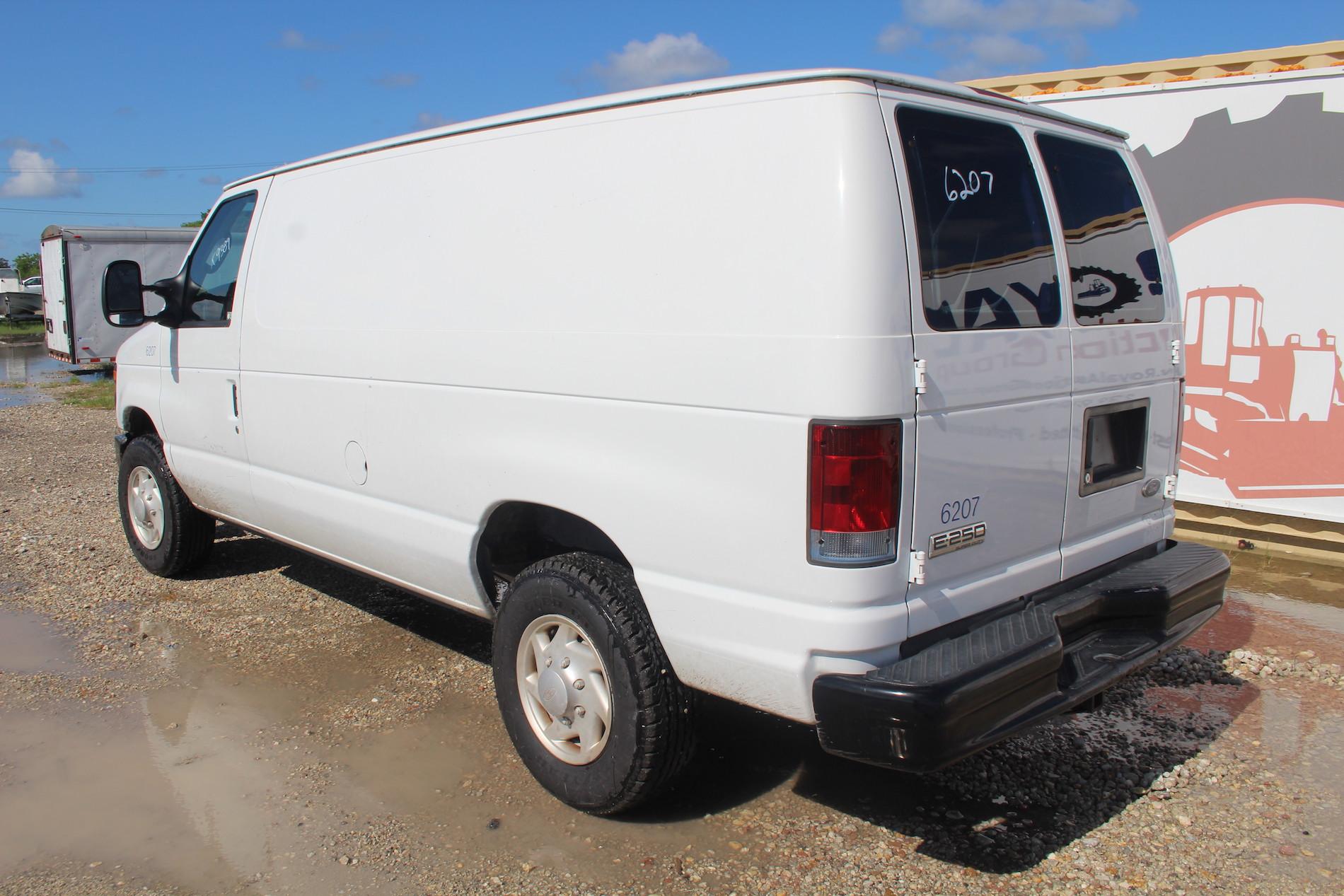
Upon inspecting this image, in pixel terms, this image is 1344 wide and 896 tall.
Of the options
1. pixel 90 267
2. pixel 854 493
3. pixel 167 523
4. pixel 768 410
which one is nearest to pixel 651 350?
pixel 768 410

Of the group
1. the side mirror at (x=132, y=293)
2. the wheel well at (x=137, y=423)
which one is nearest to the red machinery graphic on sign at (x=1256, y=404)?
the side mirror at (x=132, y=293)

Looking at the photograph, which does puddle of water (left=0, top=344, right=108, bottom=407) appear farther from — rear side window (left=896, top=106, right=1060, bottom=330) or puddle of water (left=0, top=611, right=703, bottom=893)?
rear side window (left=896, top=106, right=1060, bottom=330)

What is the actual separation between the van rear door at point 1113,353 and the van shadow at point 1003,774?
57 cm

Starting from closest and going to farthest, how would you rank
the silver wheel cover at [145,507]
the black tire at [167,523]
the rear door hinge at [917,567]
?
the rear door hinge at [917,567] < the black tire at [167,523] < the silver wheel cover at [145,507]

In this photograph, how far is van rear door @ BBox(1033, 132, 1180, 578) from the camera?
132 inches

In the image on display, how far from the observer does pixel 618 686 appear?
318cm

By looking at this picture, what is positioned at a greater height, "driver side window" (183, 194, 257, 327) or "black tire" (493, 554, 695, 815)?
"driver side window" (183, 194, 257, 327)

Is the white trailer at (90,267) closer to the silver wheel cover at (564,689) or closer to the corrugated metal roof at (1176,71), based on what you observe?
the corrugated metal roof at (1176,71)

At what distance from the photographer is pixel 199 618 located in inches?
217

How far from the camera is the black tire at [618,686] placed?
315 centimetres

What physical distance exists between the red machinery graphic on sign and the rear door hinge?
15.3 feet

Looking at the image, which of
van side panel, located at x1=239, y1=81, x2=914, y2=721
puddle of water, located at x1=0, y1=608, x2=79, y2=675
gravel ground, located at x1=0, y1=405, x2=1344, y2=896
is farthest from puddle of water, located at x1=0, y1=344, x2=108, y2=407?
van side panel, located at x1=239, y1=81, x2=914, y2=721

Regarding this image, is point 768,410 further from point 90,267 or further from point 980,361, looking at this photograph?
point 90,267

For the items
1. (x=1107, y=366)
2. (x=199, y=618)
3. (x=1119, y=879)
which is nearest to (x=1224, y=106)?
(x=1107, y=366)
